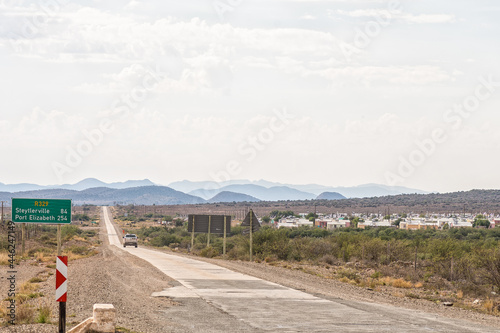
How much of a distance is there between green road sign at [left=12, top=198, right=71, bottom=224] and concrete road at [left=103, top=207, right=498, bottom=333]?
14.0 feet

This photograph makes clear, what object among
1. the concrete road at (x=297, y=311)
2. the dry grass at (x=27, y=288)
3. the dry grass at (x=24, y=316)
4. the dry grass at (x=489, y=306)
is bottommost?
the dry grass at (x=489, y=306)

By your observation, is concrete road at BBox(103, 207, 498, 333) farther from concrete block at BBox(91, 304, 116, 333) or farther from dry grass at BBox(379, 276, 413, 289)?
dry grass at BBox(379, 276, 413, 289)

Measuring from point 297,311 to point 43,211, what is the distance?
7912mm

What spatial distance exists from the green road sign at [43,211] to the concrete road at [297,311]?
4282 millimetres

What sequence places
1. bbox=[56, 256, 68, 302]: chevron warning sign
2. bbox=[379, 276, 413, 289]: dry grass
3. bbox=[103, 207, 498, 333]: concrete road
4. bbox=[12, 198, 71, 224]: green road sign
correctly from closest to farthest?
bbox=[56, 256, 68, 302]: chevron warning sign < bbox=[12, 198, 71, 224]: green road sign < bbox=[103, 207, 498, 333]: concrete road < bbox=[379, 276, 413, 289]: dry grass

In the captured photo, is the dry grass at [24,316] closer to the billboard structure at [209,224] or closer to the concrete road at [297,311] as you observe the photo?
the concrete road at [297,311]

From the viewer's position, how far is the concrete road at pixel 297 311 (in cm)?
1447

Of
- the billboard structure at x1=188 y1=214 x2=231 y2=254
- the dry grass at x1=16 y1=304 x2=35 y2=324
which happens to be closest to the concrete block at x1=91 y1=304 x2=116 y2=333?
the dry grass at x1=16 y1=304 x2=35 y2=324

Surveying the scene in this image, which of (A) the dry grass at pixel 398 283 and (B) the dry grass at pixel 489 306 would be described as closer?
(B) the dry grass at pixel 489 306

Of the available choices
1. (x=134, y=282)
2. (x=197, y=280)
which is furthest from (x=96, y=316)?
(x=197, y=280)

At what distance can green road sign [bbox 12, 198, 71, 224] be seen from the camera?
490 inches

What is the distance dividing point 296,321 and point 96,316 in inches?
209

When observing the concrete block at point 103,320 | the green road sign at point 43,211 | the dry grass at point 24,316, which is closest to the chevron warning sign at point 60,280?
the concrete block at point 103,320

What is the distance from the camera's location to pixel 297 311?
17125 millimetres
